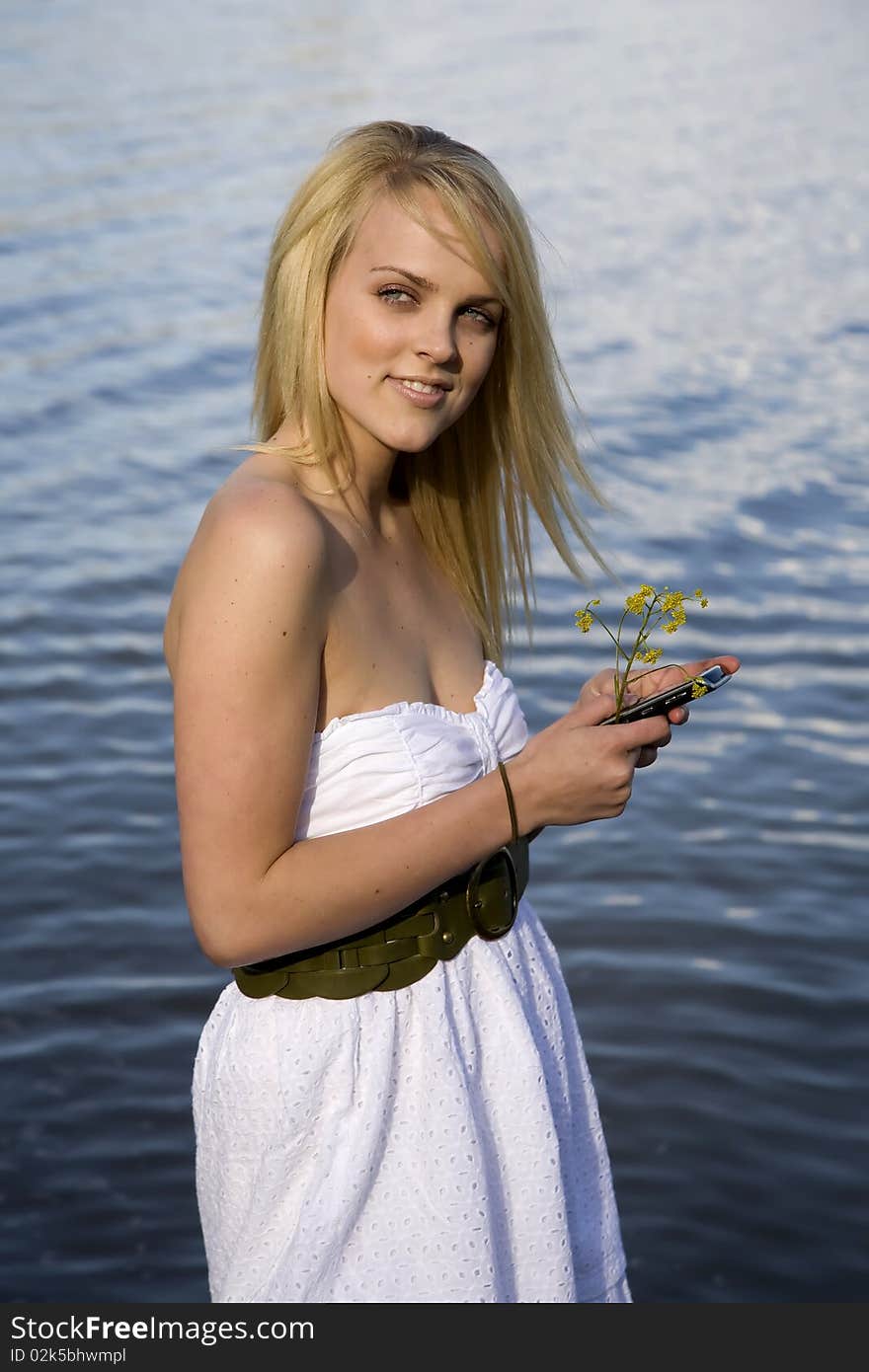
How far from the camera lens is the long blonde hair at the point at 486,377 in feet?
8.34

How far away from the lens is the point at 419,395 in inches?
100

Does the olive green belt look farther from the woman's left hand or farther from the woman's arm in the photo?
the woman's left hand

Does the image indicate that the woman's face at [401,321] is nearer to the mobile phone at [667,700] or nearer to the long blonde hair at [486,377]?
the long blonde hair at [486,377]

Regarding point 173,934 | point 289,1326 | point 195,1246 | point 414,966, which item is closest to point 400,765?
point 414,966

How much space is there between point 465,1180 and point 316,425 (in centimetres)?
104

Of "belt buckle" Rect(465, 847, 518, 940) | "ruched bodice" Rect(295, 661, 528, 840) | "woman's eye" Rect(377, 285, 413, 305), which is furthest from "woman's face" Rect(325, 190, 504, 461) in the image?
"belt buckle" Rect(465, 847, 518, 940)

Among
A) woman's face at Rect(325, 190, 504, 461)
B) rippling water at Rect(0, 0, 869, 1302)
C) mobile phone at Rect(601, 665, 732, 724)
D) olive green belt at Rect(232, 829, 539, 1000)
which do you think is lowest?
rippling water at Rect(0, 0, 869, 1302)

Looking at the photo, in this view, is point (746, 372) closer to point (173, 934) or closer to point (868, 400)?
point (868, 400)

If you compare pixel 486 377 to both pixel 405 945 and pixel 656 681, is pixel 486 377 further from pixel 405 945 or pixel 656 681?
pixel 405 945

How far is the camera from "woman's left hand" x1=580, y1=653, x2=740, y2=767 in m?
2.43

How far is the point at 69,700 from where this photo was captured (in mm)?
7113

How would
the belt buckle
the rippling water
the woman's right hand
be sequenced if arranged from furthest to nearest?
the rippling water → the belt buckle → the woman's right hand

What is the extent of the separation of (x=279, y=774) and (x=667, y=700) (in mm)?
520

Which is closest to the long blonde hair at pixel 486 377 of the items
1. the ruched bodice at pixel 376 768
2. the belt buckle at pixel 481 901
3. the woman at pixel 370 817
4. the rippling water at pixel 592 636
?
the woman at pixel 370 817
